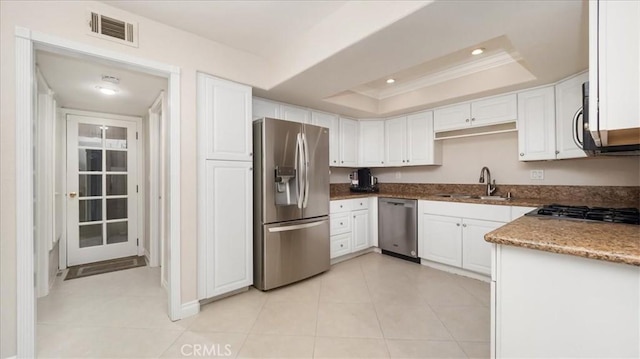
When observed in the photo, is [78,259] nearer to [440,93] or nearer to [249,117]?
[249,117]

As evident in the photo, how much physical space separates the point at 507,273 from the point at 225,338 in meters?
1.86

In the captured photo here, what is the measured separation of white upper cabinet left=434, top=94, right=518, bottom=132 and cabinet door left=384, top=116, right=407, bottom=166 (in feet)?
1.67

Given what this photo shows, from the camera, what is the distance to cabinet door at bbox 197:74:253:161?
2377mm

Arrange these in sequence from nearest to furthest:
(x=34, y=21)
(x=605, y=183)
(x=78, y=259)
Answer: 1. (x=34, y=21)
2. (x=605, y=183)
3. (x=78, y=259)

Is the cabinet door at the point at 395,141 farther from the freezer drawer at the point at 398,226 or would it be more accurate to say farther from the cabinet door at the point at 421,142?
the freezer drawer at the point at 398,226

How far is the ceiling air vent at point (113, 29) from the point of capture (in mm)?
1846

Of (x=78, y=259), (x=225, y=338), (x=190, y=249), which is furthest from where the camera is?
(x=78, y=259)

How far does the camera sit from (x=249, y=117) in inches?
104

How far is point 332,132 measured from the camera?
3.91 meters

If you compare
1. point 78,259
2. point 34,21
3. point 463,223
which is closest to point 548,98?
point 463,223

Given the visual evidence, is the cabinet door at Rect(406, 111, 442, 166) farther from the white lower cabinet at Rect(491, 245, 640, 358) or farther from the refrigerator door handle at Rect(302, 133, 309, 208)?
the white lower cabinet at Rect(491, 245, 640, 358)

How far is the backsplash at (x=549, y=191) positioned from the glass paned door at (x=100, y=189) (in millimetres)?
3115

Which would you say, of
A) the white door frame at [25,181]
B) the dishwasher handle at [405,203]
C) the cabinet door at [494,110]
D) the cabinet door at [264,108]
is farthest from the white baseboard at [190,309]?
the cabinet door at [494,110]

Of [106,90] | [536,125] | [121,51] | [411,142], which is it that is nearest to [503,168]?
[536,125]
